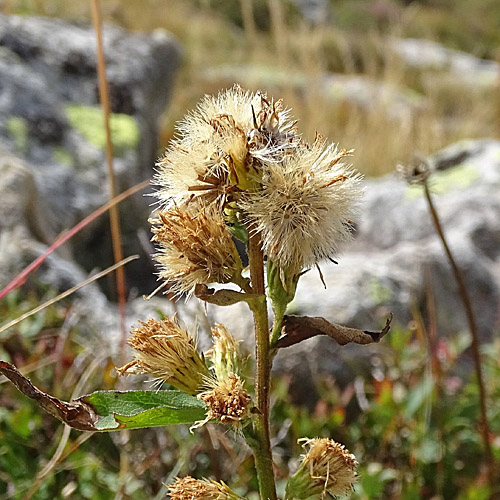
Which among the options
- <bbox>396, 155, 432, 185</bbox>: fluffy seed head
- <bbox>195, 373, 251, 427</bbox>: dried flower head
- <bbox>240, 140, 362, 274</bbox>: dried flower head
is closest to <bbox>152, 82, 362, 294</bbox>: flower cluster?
<bbox>240, 140, 362, 274</bbox>: dried flower head

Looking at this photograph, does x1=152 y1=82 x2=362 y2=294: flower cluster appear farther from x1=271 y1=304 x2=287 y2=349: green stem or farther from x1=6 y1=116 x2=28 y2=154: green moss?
x1=6 y1=116 x2=28 y2=154: green moss

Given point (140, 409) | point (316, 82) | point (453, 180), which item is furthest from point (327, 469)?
point (316, 82)

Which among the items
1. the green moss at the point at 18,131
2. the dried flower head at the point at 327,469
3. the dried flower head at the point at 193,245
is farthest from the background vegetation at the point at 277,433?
the green moss at the point at 18,131

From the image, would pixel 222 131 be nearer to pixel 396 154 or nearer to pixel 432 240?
pixel 432 240

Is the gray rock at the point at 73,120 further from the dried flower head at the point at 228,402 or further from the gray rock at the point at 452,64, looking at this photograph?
the gray rock at the point at 452,64

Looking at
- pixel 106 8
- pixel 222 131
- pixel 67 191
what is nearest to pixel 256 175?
pixel 222 131

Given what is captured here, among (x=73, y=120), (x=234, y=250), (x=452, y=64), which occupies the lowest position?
(x=234, y=250)

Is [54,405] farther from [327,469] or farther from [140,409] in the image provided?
[327,469]

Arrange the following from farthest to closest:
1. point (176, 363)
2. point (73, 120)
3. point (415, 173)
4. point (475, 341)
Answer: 1. point (73, 120)
2. point (475, 341)
3. point (415, 173)
4. point (176, 363)
